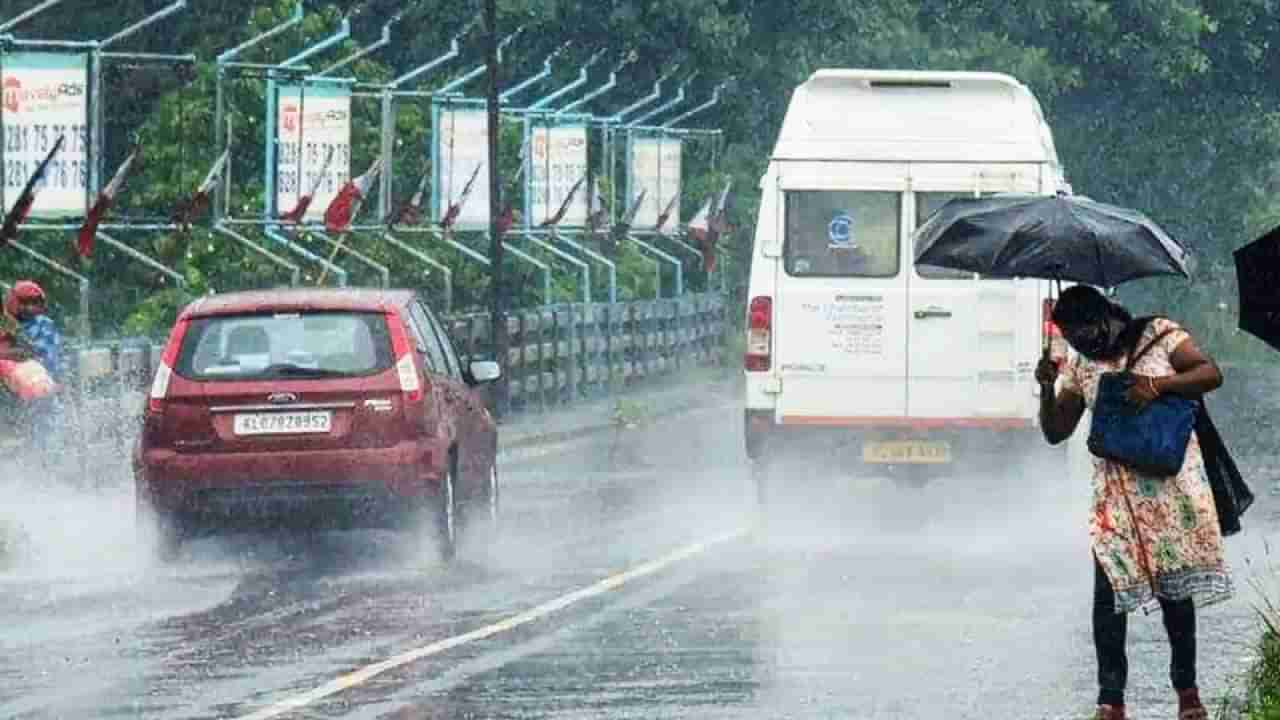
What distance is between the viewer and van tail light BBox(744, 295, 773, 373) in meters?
24.5

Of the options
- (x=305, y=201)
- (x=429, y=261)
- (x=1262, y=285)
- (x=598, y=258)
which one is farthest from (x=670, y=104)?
(x=1262, y=285)

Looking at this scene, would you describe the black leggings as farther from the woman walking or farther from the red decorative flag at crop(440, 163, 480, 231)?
the red decorative flag at crop(440, 163, 480, 231)

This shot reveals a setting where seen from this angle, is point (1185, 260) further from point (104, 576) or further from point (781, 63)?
point (781, 63)

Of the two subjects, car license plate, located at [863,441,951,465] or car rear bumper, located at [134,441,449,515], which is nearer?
car rear bumper, located at [134,441,449,515]

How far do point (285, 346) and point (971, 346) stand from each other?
5.28m

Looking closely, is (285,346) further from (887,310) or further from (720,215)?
(720,215)

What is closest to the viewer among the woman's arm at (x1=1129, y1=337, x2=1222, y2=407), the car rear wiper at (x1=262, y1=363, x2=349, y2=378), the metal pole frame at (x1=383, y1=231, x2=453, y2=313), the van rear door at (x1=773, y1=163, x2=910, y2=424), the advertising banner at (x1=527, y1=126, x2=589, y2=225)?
the woman's arm at (x1=1129, y1=337, x2=1222, y2=407)

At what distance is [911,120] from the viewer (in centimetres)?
2491

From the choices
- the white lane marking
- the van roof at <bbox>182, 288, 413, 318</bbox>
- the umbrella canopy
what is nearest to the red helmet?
the van roof at <bbox>182, 288, 413, 318</bbox>

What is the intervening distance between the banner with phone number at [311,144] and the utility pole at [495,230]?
1.72m

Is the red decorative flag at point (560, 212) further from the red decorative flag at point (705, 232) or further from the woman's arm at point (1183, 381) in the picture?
the woman's arm at point (1183, 381)

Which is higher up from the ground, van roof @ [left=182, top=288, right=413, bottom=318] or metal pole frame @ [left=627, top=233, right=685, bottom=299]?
van roof @ [left=182, top=288, right=413, bottom=318]

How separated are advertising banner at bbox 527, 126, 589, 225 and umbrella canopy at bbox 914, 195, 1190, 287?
2803cm

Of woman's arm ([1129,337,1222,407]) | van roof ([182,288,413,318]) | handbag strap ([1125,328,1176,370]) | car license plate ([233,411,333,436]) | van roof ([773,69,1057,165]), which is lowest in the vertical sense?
car license plate ([233,411,333,436])
